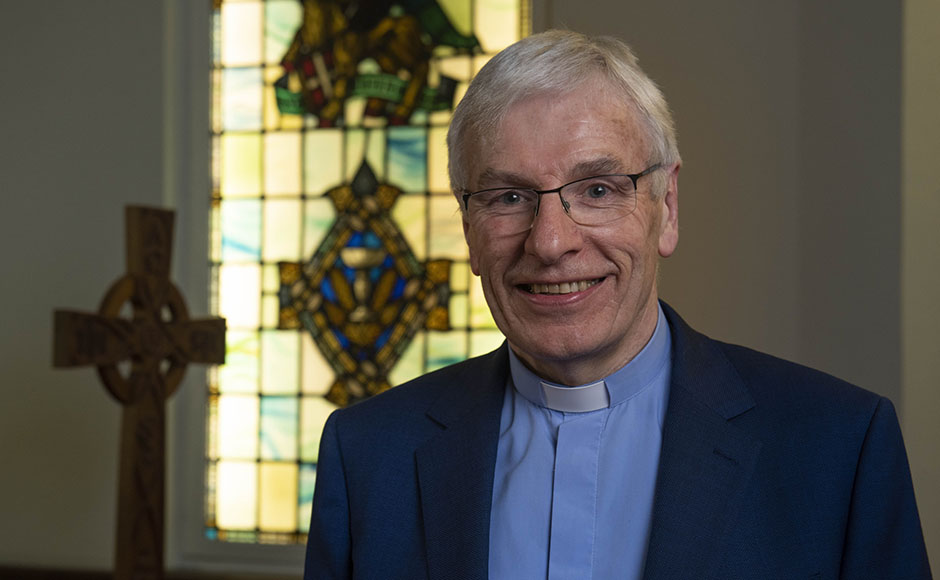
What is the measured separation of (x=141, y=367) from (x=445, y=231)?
1.39 meters

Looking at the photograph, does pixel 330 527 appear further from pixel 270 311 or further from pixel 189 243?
pixel 189 243

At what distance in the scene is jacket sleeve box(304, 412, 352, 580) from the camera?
68.7 inches

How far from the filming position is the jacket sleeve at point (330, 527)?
1.74 meters

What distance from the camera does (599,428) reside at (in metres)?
1.69

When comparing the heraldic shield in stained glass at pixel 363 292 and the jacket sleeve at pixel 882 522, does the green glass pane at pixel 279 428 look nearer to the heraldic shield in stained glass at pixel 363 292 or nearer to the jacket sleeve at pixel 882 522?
the heraldic shield in stained glass at pixel 363 292

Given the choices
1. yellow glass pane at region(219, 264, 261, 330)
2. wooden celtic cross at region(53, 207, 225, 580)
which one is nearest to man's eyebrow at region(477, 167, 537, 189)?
wooden celtic cross at region(53, 207, 225, 580)

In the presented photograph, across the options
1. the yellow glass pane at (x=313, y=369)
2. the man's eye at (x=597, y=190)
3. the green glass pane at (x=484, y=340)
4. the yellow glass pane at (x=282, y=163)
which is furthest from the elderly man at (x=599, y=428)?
the yellow glass pane at (x=282, y=163)

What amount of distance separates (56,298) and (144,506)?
120cm

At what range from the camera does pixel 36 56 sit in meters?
4.34

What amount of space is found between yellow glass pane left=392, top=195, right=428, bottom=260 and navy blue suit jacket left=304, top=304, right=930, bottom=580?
239cm

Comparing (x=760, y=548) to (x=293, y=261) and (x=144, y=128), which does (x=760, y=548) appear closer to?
(x=293, y=261)

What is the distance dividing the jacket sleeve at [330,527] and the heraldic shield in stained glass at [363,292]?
7.87 ft

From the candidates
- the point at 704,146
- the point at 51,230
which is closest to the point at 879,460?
the point at 704,146

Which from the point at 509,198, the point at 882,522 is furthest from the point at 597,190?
the point at 882,522
